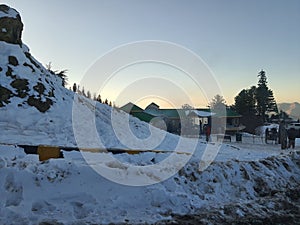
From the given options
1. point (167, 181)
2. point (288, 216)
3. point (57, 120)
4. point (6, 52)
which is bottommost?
point (288, 216)

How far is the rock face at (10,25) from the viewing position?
1524cm

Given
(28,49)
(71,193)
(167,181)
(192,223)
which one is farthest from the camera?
(28,49)

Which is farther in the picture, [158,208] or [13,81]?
[13,81]

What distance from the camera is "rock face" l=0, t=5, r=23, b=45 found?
50.0ft

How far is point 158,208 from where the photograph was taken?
5.71m

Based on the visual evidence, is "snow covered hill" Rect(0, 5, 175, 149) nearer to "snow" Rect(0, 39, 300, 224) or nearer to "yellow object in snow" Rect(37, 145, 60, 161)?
"snow" Rect(0, 39, 300, 224)

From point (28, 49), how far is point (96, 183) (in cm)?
1328

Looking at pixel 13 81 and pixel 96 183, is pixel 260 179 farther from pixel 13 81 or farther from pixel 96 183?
pixel 13 81

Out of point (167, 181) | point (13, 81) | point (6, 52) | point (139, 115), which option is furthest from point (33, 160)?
point (139, 115)

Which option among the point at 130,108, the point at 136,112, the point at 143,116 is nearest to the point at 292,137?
the point at 143,116

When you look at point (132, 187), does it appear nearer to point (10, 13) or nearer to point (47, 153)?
point (47, 153)

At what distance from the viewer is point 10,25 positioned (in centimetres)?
1545

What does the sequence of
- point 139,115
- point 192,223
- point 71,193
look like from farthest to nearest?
point 139,115 < point 71,193 < point 192,223

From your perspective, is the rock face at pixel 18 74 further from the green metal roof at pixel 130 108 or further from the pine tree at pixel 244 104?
the pine tree at pixel 244 104
